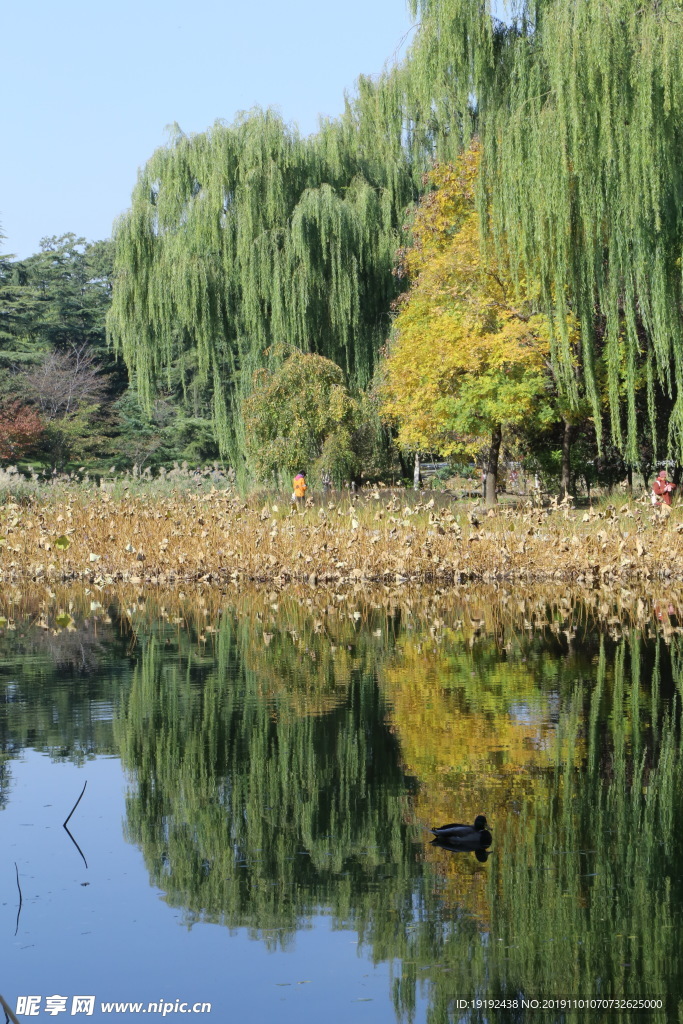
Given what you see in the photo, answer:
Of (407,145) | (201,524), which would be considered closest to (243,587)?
Result: (201,524)

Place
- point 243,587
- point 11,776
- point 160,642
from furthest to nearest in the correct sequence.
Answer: point 243,587, point 160,642, point 11,776

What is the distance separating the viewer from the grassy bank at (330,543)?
1917 centimetres

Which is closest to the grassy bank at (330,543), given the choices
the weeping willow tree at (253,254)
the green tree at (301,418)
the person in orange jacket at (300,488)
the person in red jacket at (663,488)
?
the person in red jacket at (663,488)

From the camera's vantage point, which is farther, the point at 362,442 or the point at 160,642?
the point at 362,442

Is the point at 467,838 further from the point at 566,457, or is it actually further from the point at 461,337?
the point at 566,457

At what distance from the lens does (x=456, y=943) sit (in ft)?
16.8

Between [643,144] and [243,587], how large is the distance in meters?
8.47

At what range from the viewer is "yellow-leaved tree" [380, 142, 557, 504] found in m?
24.0

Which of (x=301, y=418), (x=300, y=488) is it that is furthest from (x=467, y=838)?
(x=301, y=418)

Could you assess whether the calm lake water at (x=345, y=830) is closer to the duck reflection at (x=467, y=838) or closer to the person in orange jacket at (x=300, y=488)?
the duck reflection at (x=467, y=838)

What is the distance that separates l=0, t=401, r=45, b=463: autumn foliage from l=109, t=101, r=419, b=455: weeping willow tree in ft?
48.8

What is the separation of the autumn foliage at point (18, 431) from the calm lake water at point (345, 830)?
1293 inches

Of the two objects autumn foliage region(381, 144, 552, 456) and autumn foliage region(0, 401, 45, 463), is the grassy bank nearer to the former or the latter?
autumn foliage region(381, 144, 552, 456)

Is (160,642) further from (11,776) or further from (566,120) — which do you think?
(566,120)
